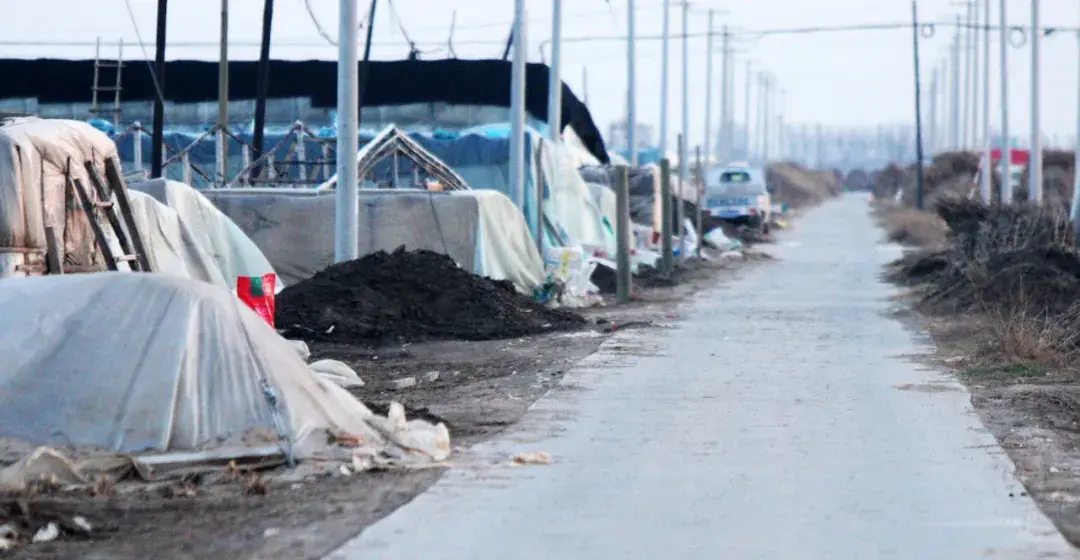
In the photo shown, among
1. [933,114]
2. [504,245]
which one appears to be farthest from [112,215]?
[933,114]

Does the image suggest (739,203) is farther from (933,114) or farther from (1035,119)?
(933,114)

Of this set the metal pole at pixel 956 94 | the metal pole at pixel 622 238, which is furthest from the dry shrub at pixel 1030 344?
the metal pole at pixel 956 94

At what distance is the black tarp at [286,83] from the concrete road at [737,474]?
26428mm

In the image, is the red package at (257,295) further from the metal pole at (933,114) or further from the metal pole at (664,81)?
the metal pole at (933,114)

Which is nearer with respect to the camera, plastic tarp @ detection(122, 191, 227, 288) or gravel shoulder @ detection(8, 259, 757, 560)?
gravel shoulder @ detection(8, 259, 757, 560)

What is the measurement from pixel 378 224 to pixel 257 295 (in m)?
8.86

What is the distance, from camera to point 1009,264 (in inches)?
837

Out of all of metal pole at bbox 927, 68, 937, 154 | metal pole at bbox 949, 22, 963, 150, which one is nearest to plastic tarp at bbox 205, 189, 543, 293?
metal pole at bbox 949, 22, 963, 150

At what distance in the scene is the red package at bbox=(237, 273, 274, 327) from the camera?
15.0 meters

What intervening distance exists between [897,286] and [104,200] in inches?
675

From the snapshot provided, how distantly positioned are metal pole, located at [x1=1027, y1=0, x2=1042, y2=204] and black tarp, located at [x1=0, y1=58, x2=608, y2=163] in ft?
40.0

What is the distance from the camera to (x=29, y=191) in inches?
570

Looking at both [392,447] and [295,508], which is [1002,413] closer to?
[392,447]

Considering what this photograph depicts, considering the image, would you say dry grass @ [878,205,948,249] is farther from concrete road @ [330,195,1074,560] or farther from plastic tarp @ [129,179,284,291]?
concrete road @ [330,195,1074,560]
